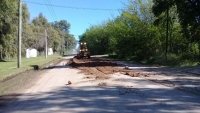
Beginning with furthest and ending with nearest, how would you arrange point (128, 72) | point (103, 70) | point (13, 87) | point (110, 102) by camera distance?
point (103, 70) → point (128, 72) → point (13, 87) → point (110, 102)

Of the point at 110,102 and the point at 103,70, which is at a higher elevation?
the point at 103,70

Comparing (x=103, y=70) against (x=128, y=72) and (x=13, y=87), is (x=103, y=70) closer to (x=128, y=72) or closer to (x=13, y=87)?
(x=128, y=72)

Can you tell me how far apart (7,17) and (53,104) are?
3952 centimetres

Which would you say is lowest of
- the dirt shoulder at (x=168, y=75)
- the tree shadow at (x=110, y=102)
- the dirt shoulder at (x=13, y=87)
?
the dirt shoulder at (x=13, y=87)

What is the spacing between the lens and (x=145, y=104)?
9.26 metres

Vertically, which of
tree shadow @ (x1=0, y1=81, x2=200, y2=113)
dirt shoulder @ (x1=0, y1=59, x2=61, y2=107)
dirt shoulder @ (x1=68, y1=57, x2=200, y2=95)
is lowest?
dirt shoulder @ (x1=0, y1=59, x2=61, y2=107)

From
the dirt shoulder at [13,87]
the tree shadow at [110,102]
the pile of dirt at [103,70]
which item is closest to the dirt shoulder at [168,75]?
the pile of dirt at [103,70]

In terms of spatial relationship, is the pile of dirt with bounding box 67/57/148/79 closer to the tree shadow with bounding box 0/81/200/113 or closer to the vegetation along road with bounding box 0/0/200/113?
the vegetation along road with bounding box 0/0/200/113

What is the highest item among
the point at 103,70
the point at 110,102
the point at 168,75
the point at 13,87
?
the point at 103,70

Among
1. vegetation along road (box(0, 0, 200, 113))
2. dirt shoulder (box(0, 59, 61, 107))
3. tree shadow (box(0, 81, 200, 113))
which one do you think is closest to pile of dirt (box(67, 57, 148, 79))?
vegetation along road (box(0, 0, 200, 113))

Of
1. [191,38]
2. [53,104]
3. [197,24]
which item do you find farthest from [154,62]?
[53,104]

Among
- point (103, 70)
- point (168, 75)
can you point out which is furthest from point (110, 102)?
point (103, 70)

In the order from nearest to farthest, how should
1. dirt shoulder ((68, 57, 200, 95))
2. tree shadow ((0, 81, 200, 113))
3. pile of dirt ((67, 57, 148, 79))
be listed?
tree shadow ((0, 81, 200, 113))
dirt shoulder ((68, 57, 200, 95))
pile of dirt ((67, 57, 148, 79))

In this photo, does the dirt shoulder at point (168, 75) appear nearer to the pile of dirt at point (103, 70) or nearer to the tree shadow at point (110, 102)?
the pile of dirt at point (103, 70)
